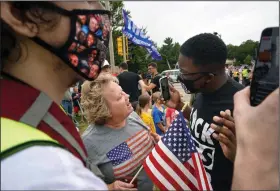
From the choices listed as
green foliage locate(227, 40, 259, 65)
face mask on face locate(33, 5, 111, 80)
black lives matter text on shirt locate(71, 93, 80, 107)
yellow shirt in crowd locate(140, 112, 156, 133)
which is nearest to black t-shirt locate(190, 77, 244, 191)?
green foliage locate(227, 40, 259, 65)

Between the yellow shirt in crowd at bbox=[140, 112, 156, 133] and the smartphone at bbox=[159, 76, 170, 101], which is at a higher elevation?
the smartphone at bbox=[159, 76, 170, 101]

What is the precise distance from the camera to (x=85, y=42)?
1.13 meters

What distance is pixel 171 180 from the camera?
1.74 meters

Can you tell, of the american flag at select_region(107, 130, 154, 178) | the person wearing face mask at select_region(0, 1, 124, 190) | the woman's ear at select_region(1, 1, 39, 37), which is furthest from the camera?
the american flag at select_region(107, 130, 154, 178)

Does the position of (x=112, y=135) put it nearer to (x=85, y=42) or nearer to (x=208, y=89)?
(x=208, y=89)

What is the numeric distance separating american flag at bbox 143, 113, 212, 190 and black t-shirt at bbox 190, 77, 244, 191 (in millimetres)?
419

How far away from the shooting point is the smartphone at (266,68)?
0.99 m

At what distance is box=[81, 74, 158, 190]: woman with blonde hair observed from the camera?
95.3 inches

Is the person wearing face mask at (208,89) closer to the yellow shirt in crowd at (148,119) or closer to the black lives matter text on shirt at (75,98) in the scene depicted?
the yellow shirt in crowd at (148,119)

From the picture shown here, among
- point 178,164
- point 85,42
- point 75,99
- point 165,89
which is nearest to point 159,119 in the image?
point 165,89

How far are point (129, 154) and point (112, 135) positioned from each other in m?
0.23

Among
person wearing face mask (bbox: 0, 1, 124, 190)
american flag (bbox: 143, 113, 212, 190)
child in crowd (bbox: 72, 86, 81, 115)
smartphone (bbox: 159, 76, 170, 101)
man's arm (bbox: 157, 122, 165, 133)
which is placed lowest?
child in crowd (bbox: 72, 86, 81, 115)

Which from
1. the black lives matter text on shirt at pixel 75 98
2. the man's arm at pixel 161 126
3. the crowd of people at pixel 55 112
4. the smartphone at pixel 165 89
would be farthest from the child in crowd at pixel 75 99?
the crowd of people at pixel 55 112

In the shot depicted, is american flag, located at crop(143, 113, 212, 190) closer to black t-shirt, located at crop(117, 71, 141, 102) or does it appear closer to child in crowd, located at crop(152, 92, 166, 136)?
child in crowd, located at crop(152, 92, 166, 136)
